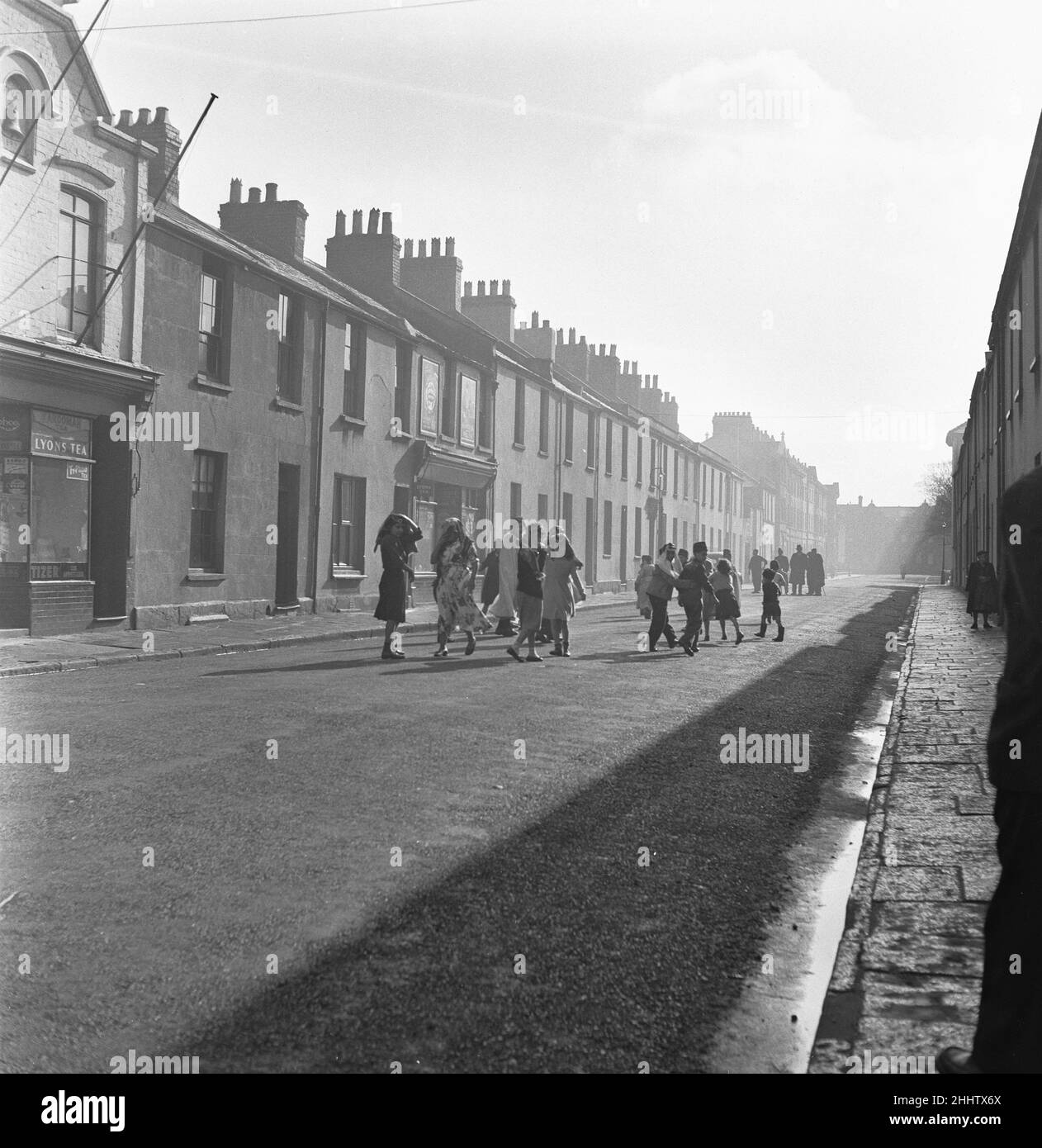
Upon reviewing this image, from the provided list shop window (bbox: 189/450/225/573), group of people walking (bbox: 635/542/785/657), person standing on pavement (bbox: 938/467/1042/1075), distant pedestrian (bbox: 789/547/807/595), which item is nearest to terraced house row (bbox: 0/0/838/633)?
shop window (bbox: 189/450/225/573)

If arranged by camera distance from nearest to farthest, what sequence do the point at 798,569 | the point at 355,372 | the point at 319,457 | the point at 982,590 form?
the point at 982,590, the point at 319,457, the point at 355,372, the point at 798,569

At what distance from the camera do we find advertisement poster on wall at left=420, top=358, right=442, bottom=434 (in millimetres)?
26984

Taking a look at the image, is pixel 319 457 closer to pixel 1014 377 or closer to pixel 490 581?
pixel 490 581

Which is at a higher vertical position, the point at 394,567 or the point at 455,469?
the point at 455,469

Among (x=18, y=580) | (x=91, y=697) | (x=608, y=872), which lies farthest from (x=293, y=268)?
(x=608, y=872)

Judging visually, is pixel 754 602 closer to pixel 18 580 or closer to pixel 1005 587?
pixel 18 580

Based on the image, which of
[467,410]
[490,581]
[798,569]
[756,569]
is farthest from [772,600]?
[798,569]

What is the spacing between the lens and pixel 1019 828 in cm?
270

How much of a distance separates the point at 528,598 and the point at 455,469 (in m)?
14.2

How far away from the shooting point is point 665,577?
15.8 m

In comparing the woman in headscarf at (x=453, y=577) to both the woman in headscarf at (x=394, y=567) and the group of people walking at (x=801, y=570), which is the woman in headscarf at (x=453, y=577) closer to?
the woman in headscarf at (x=394, y=567)

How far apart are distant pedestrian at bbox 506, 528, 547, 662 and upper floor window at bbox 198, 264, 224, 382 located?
24.1 feet

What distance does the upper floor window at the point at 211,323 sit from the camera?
62.4ft

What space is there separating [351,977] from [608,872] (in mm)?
1529
